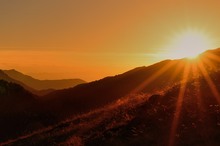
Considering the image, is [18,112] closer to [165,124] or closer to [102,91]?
[102,91]

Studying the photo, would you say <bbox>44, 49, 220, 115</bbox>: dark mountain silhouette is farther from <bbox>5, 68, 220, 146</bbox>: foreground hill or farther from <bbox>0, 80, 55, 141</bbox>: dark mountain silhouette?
<bbox>5, 68, 220, 146</bbox>: foreground hill

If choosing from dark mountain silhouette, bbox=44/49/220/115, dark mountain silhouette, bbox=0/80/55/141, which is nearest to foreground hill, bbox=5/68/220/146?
dark mountain silhouette, bbox=0/80/55/141

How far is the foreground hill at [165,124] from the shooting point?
47.0 ft

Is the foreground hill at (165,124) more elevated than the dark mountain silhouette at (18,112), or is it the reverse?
the foreground hill at (165,124)

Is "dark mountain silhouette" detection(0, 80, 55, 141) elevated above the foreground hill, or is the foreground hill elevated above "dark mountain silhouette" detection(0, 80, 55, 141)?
the foreground hill

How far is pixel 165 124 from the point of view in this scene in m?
15.8

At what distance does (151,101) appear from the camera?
20.1m

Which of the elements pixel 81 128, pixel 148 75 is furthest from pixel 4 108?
pixel 81 128

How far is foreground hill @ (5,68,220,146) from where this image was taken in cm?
1434

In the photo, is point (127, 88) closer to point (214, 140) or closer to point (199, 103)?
point (199, 103)

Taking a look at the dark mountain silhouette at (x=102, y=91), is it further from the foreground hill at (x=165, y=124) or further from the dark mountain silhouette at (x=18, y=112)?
the foreground hill at (x=165, y=124)

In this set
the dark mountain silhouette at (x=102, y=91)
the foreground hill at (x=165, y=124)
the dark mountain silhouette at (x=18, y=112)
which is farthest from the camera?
the dark mountain silhouette at (x=102, y=91)

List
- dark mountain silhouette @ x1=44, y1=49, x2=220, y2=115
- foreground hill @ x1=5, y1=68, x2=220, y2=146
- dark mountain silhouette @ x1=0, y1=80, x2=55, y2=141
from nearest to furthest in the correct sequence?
foreground hill @ x1=5, y1=68, x2=220, y2=146, dark mountain silhouette @ x1=0, y1=80, x2=55, y2=141, dark mountain silhouette @ x1=44, y1=49, x2=220, y2=115

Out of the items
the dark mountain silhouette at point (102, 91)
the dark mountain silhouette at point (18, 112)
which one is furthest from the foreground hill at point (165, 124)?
the dark mountain silhouette at point (102, 91)
